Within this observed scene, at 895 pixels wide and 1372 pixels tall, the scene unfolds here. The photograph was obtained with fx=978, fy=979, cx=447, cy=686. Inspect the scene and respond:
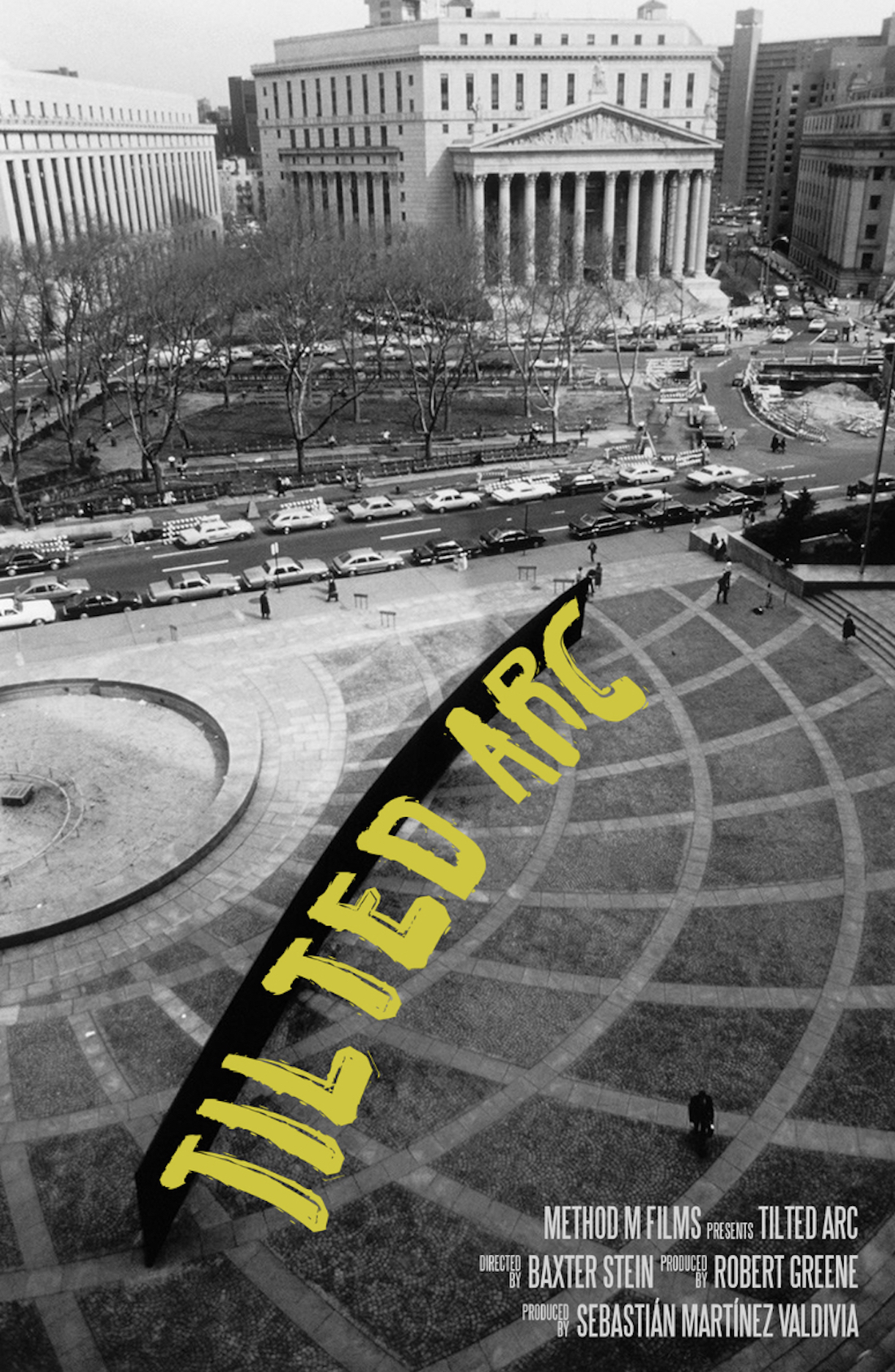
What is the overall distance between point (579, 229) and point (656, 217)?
3040 cm

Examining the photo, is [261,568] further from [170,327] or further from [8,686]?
[170,327]

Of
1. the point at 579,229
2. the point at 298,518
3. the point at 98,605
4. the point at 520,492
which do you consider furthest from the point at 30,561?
the point at 579,229

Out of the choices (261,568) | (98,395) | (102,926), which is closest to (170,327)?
(261,568)

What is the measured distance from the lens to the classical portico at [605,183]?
120m

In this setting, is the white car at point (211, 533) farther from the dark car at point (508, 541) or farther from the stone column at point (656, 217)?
the stone column at point (656, 217)

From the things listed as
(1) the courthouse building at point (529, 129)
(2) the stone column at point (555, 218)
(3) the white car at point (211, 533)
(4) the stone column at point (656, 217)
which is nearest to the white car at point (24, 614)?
(3) the white car at point (211, 533)

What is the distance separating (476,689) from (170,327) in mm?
44431

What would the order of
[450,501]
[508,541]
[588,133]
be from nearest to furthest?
[508,541] → [450,501] → [588,133]

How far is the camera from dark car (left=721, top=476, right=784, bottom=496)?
6381 centimetres

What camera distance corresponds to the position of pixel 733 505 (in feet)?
197

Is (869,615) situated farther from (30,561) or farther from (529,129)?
(529,129)

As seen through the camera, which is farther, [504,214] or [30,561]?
[504,214]

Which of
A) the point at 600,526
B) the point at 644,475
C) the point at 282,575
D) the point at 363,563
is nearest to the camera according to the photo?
the point at 282,575

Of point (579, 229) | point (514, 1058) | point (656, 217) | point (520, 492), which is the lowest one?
point (514, 1058)
